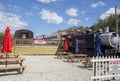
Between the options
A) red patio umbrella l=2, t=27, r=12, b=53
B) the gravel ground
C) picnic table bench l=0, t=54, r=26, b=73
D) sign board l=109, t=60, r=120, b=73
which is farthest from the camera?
red patio umbrella l=2, t=27, r=12, b=53

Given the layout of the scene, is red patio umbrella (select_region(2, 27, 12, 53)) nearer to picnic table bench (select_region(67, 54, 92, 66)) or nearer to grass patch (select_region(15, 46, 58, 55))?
picnic table bench (select_region(67, 54, 92, 66))

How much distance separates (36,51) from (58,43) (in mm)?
4410

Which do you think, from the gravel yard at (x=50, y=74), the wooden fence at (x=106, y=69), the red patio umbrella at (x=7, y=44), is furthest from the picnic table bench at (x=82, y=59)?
the red patio umbrella at (x=7, y=44)

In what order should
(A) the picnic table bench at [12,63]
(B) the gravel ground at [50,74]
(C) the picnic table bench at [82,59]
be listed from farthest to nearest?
1. (C) the picnic table bench at [82,59]
2. (A) the picnic table bench at [12,63]
3. (B) the gravel ground at [50,74]

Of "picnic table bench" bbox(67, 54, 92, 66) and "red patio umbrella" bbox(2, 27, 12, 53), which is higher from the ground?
"red patio umbrella" bbox(2, 27, 12, 53)

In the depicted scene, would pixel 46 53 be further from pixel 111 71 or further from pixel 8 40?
pixel 111 71

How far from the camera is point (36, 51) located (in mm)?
32188

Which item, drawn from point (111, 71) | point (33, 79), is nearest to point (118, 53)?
point (111, 71)

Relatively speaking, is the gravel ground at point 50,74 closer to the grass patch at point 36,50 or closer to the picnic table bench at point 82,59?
the picnic table bench at point 82,59

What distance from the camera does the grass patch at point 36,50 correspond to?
104ft

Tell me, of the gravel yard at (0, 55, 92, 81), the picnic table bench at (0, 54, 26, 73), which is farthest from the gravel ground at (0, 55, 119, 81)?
the picnic table bench at (0, 54, 26, 73)

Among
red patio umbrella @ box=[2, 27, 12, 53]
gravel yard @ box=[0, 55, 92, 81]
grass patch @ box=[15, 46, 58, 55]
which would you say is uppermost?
red patio umbrella @ box=[2, 27, 12, 53]

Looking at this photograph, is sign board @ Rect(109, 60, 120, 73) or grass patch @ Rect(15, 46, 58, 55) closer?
sign board @ Rect(109, 60, 120, 73)

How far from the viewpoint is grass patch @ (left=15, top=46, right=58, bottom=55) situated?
104 ft
